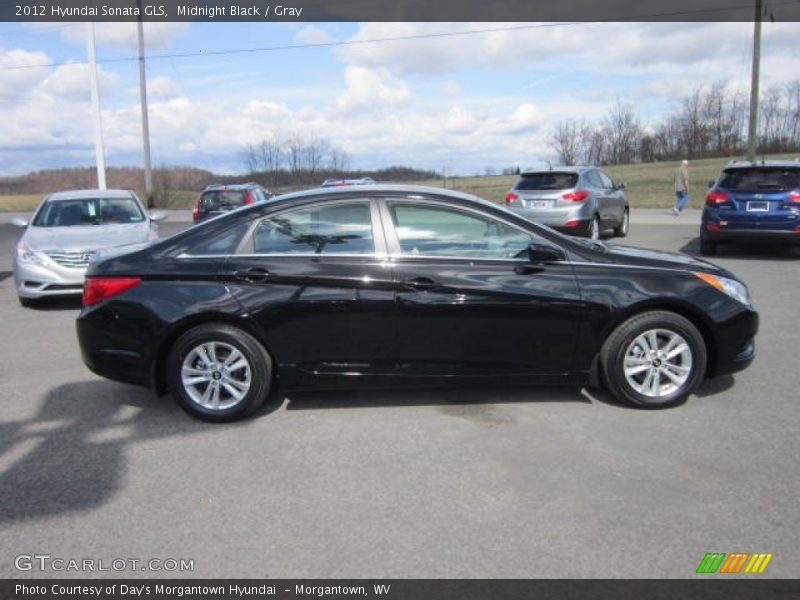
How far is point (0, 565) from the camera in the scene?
3.00 m

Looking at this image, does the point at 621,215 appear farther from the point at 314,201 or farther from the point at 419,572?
the point at 419,572

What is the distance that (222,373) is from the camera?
15.5ft

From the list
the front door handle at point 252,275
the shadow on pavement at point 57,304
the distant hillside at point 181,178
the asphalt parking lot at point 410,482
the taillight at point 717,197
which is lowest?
the asphalt parking lot at point 410,482

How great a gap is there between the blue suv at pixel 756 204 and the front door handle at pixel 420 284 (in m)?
9.26

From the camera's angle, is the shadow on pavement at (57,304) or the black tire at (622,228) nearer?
the shadow on pavement at (57,304)

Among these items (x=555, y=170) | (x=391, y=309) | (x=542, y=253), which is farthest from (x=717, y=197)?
(x=391, y=309)

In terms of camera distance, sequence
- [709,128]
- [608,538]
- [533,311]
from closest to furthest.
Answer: [608,538], [533,311], [709,128]

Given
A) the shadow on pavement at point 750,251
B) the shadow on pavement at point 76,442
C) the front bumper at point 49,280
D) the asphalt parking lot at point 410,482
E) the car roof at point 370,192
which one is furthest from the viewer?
the shadow on pavement at point 750,251

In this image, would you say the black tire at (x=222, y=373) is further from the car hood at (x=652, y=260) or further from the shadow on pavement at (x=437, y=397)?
the car hood at (x=652, y=260)

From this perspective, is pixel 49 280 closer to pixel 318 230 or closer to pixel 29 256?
pixel 29 256

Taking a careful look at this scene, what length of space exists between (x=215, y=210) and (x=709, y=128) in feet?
201

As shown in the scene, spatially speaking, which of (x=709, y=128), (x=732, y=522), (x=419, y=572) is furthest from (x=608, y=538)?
(x=709, y=128)

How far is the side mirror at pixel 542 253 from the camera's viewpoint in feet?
15.5

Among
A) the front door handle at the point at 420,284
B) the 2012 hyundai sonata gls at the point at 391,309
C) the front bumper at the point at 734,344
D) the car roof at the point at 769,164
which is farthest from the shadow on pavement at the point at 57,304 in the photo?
the car roof at the point at 769,164
